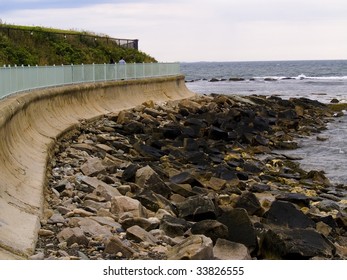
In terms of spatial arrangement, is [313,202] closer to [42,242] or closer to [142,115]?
[42,242]

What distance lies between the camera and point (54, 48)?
39.3 meters

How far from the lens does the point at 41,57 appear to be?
35719 millimetres

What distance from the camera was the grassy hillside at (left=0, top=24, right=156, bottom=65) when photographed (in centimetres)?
3344

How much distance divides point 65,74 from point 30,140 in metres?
8.99

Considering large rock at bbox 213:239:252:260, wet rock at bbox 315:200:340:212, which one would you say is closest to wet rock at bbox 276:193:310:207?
wet rock at bbox 315:200:340:212

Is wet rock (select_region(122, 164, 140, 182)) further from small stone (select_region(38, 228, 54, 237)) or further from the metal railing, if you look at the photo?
small stone (select_region(38, 228, 54, 237))

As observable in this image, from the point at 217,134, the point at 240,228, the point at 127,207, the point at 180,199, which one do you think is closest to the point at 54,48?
the point at 217,134

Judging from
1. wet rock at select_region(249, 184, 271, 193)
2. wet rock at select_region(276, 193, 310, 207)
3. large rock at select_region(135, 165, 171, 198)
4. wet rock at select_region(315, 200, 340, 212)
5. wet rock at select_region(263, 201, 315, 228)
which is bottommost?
wet rock at select_region(315, 200, 340, 212)

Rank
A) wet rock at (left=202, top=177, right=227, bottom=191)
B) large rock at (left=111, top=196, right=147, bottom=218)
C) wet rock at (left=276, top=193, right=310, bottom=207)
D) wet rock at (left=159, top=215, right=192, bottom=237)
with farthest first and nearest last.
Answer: wet rock at (left=202, top=177, right=227, bottom=191) < wet rock at (left=276, top=193, right=310, bottom=207) < large rock at (left=111, top=196, right=147, bottom=218) < wet rock at (left=159, top=215, right=192, bottom=237)

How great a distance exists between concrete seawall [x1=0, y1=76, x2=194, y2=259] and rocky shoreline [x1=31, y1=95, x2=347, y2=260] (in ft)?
0.81

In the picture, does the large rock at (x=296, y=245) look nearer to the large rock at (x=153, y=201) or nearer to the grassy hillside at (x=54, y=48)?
the large rock at (x=153, y=201)

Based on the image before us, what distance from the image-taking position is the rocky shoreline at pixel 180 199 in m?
9.02
